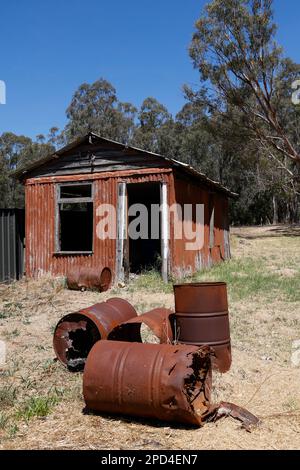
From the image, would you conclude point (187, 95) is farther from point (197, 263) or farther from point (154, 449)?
point (154, 449)

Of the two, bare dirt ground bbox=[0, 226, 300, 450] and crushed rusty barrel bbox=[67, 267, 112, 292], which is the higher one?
crushed rusty barrel bbox=[67, 267, 112, 292]

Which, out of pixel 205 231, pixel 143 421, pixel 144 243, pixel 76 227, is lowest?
pixel 143 421

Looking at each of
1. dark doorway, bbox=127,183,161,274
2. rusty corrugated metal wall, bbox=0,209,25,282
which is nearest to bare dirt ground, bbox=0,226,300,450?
rusty corrugated metal wall, bbox=0,209,25,282

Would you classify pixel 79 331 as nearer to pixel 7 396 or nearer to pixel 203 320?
pixel 7 396

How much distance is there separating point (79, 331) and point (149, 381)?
2092 mm

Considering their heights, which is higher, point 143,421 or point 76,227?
point 76,227

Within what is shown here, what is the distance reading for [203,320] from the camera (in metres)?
5.70

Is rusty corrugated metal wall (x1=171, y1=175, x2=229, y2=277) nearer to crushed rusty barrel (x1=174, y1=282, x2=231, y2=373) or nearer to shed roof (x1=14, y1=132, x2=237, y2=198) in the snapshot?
shed roof (x1=14, y1=132, x2=237, y2=198)

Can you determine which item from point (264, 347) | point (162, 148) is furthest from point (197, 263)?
point (162, 148)

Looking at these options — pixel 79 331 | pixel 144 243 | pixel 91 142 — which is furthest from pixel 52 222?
pixel 79 331

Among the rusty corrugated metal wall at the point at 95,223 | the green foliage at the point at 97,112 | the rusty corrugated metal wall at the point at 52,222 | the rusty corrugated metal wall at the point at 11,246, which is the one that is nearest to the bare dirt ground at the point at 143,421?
the rusty corrugated metal wall at the point at 95,223

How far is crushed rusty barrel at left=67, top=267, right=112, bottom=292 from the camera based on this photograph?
38.5 feet

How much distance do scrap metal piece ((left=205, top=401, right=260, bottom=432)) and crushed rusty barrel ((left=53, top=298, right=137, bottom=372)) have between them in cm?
177

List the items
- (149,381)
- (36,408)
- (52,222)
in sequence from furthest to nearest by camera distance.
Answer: (52,222), (36,408), (149,381)
